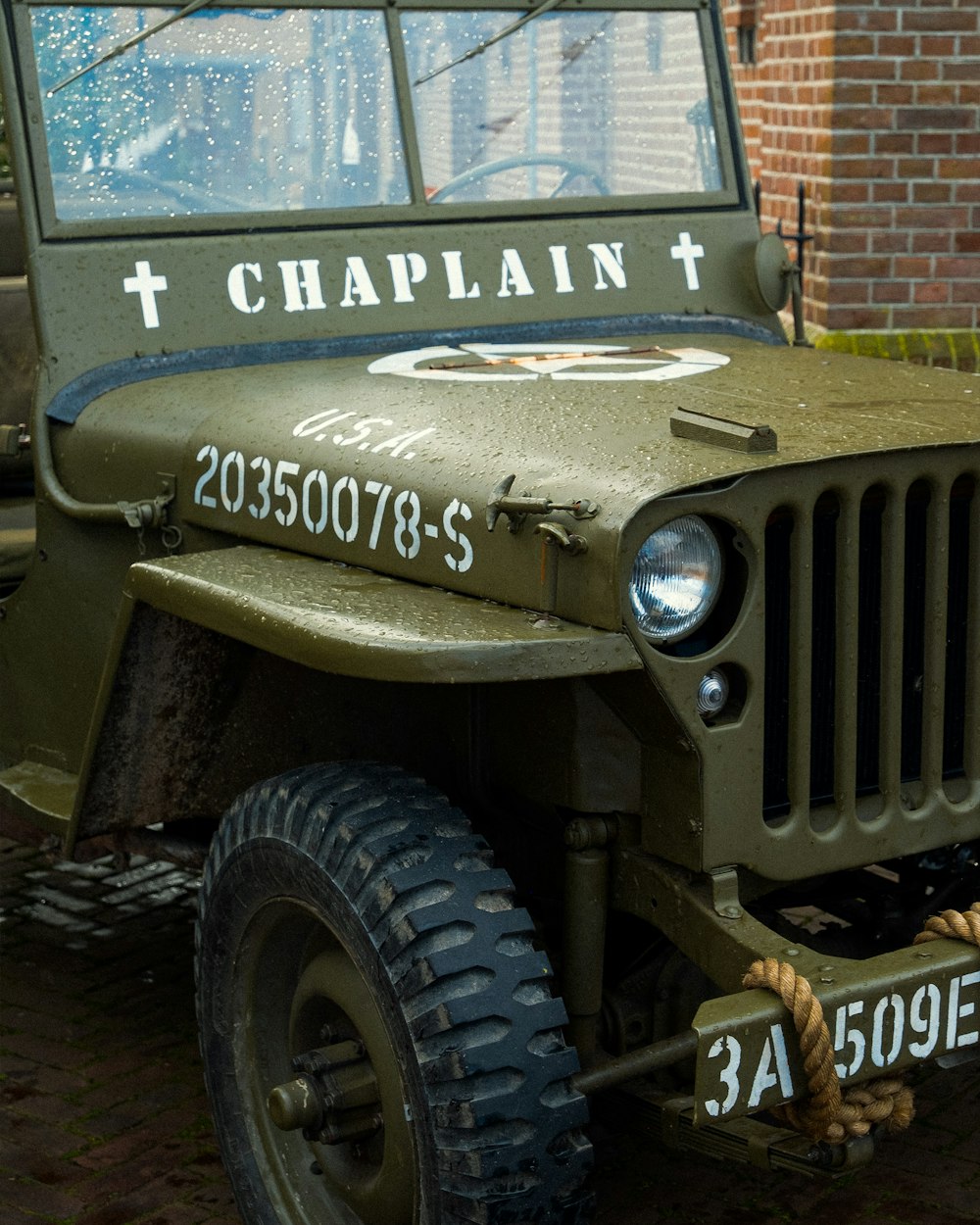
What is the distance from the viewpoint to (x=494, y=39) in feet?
13.4

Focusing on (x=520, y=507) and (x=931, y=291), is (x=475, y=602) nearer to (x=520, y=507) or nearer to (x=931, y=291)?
(x=520, y=507)

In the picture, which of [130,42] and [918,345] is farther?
[918,345]

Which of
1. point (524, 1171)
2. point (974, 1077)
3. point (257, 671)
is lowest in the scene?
point (974, 1077)

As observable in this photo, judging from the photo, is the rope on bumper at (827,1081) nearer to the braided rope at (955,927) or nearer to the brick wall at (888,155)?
the braided rope at (955,927)

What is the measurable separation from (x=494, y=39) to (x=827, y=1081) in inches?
97.8

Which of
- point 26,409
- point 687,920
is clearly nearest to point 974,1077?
point 687,920

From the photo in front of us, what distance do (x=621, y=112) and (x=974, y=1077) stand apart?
2204mm

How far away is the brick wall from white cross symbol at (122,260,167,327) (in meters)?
4.42

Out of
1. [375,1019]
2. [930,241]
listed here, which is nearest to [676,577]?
[375,1019]

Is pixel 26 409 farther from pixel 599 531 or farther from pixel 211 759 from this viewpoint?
pixel 599 531

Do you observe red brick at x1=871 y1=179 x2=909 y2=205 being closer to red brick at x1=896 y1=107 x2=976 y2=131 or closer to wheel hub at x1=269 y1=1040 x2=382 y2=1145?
red brick at x1=896 y1=107 x2=976 y2=131

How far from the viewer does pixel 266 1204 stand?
3041 millimetres

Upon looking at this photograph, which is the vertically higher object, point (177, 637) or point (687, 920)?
point (177, 637)

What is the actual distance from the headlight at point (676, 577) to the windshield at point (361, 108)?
5.26 feet
